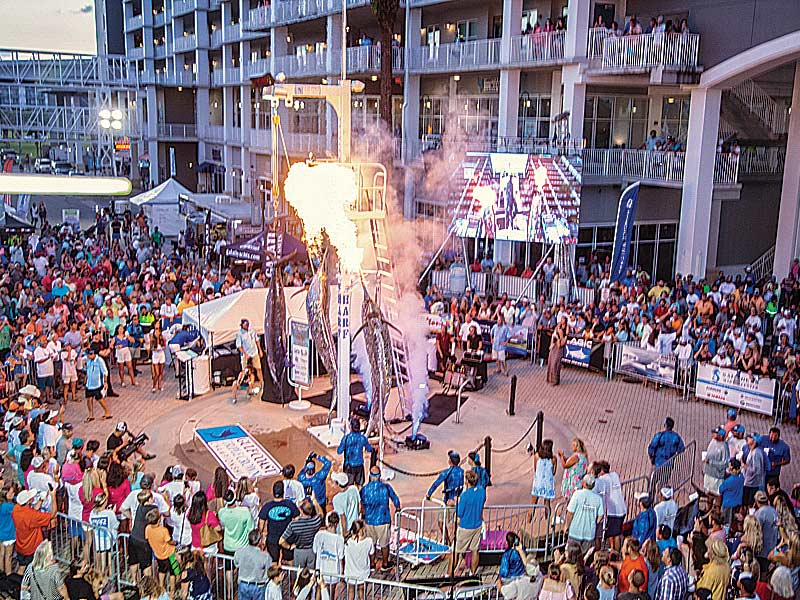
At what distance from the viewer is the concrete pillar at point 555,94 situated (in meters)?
30.0

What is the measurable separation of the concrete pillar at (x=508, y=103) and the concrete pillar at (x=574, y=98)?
8.24 ft

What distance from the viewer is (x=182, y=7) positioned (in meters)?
58.8

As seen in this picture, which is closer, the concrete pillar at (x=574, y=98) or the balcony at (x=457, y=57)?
the concrete pillar at (x=574, y=98)

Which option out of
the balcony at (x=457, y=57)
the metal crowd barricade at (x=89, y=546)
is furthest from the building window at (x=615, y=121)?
the metal crowd barricade at (x=89, y=546)

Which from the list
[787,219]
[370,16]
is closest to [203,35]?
[370,16]

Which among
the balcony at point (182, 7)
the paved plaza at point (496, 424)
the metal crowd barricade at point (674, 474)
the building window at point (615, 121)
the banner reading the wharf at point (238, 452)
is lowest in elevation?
the paved plaza at point (496, 424)

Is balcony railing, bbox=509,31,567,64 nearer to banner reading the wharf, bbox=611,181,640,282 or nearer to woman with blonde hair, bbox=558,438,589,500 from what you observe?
banner reading the wharf, bbox=611,181,640,282

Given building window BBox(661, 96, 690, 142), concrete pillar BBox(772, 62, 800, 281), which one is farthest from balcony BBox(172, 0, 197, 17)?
concrete pillar BBox(772, 62, 800, 281)

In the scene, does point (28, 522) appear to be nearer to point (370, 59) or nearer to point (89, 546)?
point (89, 546)

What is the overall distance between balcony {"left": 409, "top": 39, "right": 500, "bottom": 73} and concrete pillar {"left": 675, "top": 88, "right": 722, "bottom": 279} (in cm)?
752

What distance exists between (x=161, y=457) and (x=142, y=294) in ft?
28.0

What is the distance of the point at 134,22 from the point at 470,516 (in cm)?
6786

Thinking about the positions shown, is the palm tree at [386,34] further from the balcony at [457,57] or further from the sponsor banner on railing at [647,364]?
the sponsor banner on railing at [647,364]

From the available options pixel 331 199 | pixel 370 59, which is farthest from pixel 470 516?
pixel 370 59
